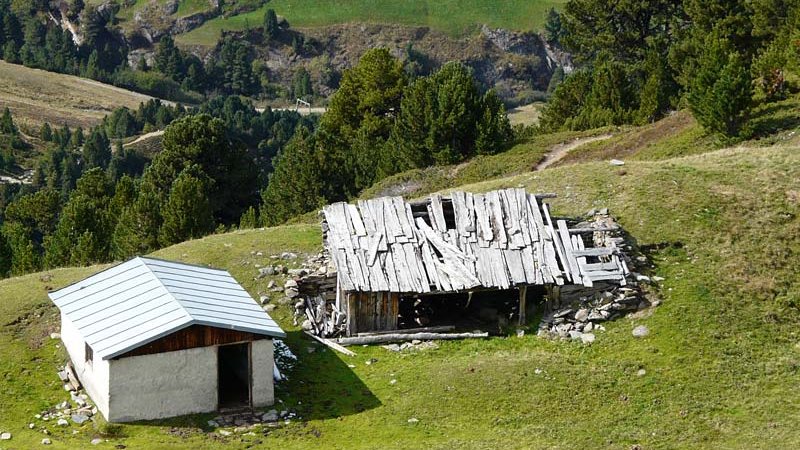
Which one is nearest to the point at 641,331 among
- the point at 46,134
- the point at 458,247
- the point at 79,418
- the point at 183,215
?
the point at 458,247

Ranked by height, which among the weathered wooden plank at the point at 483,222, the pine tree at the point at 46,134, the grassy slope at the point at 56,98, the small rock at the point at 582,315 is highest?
the grassy slope at the point at 56,98

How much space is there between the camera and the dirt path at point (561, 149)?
203ft

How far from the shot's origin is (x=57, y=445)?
79.3ft

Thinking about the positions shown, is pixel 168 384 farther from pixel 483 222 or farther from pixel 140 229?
pixel 140 229

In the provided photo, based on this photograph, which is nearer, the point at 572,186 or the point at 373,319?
the point at 373,319

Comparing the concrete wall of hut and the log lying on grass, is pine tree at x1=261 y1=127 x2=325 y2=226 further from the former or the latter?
the concrete wall of hut

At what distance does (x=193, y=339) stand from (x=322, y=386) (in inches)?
A: 165

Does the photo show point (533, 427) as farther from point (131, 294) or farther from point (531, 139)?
point (531, 139)

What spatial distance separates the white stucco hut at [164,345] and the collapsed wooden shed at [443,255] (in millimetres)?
3875

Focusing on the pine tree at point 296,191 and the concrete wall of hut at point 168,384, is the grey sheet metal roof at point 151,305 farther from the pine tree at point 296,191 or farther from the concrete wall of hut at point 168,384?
the pine tree at point 296,191

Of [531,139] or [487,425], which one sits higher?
[531,139]

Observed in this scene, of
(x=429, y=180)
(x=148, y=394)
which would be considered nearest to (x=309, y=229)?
(x=148, y=394)

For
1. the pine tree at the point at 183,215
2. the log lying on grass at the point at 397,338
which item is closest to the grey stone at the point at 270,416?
the log lying on grass at the point at 397,338

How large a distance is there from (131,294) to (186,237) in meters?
23.6
